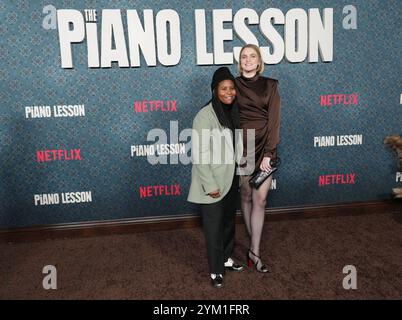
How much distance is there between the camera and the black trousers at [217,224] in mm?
2188

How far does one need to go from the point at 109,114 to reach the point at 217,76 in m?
1.24

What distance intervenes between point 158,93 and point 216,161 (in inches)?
44.1

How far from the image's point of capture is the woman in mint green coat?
2082 mm

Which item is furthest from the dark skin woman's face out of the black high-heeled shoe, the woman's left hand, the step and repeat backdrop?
the black high-heeled shoe

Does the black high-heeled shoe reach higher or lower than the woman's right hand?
lower

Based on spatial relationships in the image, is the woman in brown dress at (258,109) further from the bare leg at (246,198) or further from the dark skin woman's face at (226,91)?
the dark skin woman's face at (226,91)

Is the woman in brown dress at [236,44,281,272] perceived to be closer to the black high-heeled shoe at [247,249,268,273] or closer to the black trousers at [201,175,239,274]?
the black trousers at [201,175,239,274]

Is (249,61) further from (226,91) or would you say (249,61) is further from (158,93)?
(158,93)

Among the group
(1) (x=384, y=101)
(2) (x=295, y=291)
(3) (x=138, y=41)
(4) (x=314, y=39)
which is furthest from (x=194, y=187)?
(1) (x=384, y=101)

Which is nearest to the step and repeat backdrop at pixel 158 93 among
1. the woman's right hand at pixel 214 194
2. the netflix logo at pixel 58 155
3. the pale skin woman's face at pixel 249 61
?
the netflix logo at pixel 58 155

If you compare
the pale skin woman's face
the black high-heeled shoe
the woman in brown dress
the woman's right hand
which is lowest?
the black high-heeled shoe

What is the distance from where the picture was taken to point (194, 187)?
2.18 m

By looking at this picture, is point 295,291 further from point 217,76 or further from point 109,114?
point 109,114

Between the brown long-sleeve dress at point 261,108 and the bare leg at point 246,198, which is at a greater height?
the brown long-sleeve dress at point 261,108
